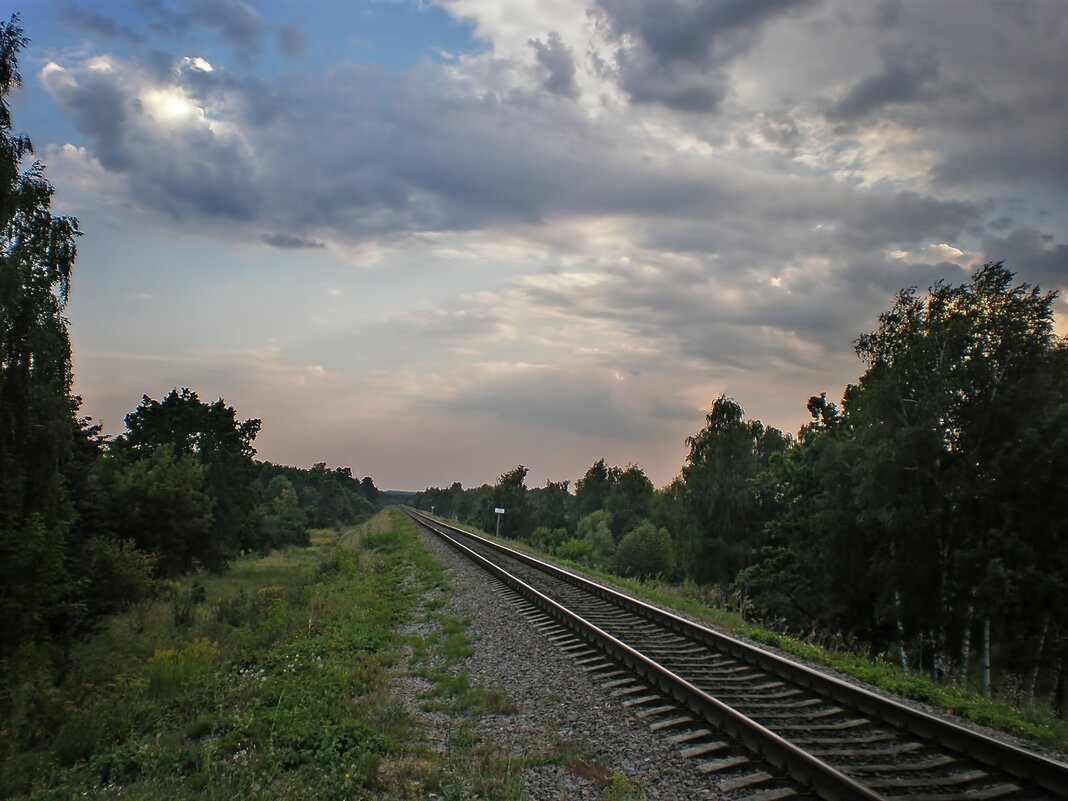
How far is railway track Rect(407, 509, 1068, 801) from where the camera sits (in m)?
5.31

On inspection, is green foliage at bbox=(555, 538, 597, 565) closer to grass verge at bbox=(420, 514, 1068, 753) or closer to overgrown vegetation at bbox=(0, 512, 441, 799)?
overgrown vegetation at bbox=(0, 512, 441, 799)

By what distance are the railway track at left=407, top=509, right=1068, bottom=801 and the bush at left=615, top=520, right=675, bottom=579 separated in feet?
168

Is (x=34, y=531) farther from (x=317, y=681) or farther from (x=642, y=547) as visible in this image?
(x=642, y=547)

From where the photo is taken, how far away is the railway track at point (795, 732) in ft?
17.4

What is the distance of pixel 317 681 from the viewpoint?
8836 millimetres

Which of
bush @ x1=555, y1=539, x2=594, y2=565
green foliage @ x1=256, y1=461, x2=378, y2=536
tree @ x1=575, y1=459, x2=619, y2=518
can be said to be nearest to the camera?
bush @ x1=555, y1=539, x2=594, y2=565

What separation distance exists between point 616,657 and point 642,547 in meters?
53.1

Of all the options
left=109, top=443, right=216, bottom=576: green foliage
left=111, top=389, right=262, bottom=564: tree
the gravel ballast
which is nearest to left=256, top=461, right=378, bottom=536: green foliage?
left=111, top=389, right=262, bottom=564: tree

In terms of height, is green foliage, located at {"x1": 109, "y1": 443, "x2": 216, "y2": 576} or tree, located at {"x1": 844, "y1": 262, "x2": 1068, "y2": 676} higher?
tree, located at {"x1": 844, "y1": 262, "x2": 1068, "y2": 676}

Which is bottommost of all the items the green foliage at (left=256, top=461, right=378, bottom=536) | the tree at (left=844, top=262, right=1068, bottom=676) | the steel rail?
the green foliage at (left=256, top=461, right=378, bottom=536)

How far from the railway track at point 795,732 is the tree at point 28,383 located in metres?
10.9

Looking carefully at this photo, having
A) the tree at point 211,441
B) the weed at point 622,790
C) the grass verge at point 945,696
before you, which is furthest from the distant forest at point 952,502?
the tree at point 211,441

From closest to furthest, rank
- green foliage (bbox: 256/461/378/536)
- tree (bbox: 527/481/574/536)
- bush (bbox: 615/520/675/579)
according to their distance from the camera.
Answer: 1. bush (bbox: 615/520/675/579)
2. green foliage (bbox: 256/461/378/536)
3. tree (bbox: 527/481/574/536)

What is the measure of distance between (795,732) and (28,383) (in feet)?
49.2
